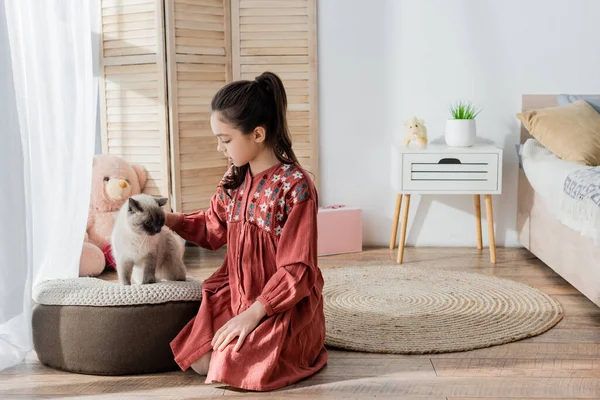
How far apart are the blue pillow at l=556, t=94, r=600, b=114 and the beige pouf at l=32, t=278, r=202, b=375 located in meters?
2.27

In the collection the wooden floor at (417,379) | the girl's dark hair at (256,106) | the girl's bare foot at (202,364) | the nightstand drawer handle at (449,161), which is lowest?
the wooden floor at (417,379)

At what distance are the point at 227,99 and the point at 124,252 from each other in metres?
0.50

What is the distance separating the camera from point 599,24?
3672mm

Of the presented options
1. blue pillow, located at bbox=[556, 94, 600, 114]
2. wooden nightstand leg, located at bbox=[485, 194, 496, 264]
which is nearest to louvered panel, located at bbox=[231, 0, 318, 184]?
wooden nightstand leg, located at bbox=[485, 194, 496, 264]

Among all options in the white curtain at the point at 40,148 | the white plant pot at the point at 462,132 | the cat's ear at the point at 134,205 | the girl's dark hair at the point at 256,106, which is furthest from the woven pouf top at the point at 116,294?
the white plant pot at the point at 462,132

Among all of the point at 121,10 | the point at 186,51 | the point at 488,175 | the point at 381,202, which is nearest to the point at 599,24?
the point at 488,175

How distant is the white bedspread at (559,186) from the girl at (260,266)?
1.00 m

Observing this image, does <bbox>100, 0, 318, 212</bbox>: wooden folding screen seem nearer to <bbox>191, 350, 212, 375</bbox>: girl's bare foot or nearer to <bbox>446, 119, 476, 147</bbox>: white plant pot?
<bbox>446, 119, 476, 147</bbox>: white plant pot

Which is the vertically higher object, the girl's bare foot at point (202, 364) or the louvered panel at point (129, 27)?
the louvered panel at point (129, 27)

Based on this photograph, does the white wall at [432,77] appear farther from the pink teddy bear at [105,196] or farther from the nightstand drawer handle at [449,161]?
the pink teddy bear at [105,196]

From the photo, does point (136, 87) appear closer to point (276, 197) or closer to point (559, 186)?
point (276, 197)

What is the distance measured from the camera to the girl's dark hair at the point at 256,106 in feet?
6.34

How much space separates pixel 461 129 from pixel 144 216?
197 centimetres

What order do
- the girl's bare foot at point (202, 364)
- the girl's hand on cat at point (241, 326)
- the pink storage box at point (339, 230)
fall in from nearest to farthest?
the girl's hand on cat at point (241, 326) < the girl's bare foot at point (202, 364) < the pink storage box at point (339, 230)
